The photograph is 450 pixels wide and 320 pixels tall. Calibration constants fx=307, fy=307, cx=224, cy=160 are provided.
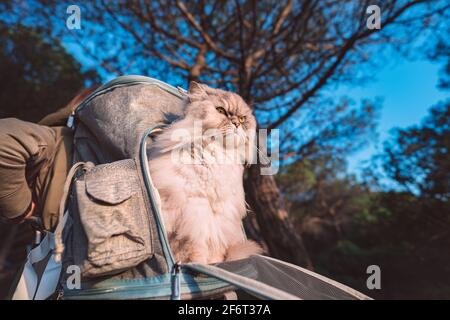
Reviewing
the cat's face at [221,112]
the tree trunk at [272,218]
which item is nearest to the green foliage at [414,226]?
the tree trunk at [272,218]

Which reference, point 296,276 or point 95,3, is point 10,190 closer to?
point 296,276

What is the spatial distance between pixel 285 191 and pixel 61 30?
6651 millimetres

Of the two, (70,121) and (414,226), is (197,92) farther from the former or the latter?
(414,226)

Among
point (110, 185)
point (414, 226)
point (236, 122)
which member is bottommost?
point (414, 226)

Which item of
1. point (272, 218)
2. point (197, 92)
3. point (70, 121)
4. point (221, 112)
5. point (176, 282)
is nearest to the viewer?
point (176, 282)

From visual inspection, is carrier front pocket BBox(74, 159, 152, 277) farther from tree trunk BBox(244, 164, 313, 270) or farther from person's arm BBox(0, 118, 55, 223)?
tree trunk BBox(244, 164, 313, 270)

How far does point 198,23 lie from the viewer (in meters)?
4.21

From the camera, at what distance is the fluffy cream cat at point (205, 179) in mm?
1095

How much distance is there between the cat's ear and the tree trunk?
2053mm

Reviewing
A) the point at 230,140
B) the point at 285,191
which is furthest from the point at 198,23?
the point at 285,191

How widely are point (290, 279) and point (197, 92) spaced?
0.92 m

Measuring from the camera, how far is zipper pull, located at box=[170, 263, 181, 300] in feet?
3.06

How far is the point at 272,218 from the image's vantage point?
11.6ft

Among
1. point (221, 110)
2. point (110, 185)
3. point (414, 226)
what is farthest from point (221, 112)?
point (414, 226)
